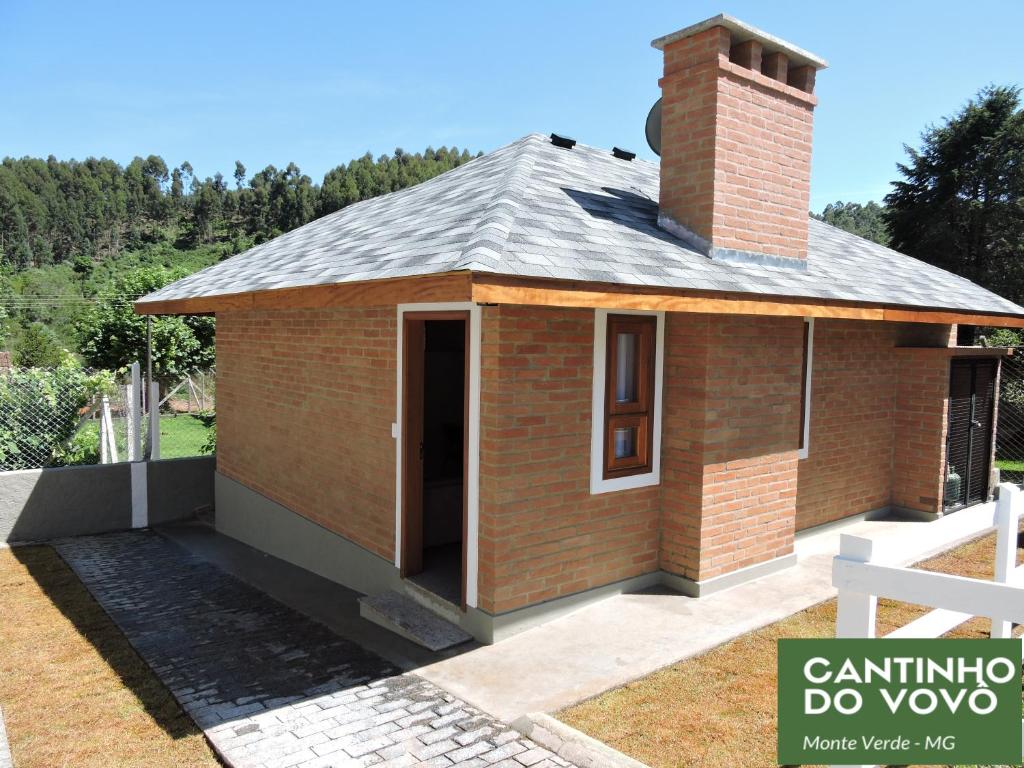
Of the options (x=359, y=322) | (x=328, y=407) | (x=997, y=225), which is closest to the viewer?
(x=359, y=322)

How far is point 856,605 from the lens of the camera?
307 cm

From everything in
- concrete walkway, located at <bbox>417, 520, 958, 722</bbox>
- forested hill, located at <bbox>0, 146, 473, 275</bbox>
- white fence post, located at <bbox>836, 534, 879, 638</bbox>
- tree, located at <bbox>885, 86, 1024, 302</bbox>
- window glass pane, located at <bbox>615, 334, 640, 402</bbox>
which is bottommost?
concrete walkway, located at <bbox>417, 520, 958, 722</bbox>

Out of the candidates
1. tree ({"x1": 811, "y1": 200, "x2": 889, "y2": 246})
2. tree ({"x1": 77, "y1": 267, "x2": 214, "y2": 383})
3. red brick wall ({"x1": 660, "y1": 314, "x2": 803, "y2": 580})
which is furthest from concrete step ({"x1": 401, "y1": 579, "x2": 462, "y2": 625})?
tree ({"x1": 811, "y1": 200, "x2": 889, "y2": 246})

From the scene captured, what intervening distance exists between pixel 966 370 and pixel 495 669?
794 cm

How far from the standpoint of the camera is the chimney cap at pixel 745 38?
6.54m

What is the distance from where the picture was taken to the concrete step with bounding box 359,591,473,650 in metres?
5.67

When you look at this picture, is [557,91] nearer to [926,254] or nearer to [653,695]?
[653,695]

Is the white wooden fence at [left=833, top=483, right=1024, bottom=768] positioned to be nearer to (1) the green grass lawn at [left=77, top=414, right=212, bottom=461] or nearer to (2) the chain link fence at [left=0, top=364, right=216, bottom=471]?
(2) the chain link fence at [left=0, top=364, right=216, bottom=471]

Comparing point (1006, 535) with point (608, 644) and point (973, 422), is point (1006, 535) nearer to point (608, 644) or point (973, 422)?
point (608, 644)

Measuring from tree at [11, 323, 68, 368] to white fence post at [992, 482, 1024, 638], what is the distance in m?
32.4

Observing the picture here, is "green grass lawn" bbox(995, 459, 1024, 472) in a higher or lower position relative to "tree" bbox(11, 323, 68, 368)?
lower

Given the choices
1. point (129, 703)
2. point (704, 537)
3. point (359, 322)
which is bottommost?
point (129, 703)

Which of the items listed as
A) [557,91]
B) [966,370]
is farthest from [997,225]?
[966,370]

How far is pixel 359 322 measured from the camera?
714cm
